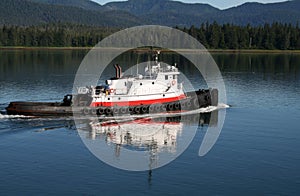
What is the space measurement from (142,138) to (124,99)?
10822 millimetres

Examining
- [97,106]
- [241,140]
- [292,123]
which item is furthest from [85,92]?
[292,123]

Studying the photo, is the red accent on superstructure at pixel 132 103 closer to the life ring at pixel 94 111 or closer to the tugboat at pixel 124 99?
the tugboat at pixel 124 99

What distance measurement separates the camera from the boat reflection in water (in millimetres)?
37062

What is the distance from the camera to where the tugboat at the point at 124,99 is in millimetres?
51406

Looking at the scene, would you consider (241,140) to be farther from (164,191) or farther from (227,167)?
(164,191)

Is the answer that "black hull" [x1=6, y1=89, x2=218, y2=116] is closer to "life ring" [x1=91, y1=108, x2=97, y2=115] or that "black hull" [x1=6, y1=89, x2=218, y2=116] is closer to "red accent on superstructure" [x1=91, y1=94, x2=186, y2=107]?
"life ring" [x1=91, y1=108, x2=97, y2=115]

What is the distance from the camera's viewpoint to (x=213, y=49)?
192 meters

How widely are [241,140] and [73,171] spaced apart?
17.1 m

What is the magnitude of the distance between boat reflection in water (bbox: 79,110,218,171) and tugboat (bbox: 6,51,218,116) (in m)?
1.63

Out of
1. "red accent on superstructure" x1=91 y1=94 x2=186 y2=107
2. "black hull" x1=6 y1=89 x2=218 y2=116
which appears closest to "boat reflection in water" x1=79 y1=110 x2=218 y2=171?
"black hull" x1=6 y1=89 x2=218 y2=116

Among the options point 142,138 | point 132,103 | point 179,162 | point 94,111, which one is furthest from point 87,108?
point 179,162

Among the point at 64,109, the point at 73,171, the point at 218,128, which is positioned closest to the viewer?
the point at 73,171

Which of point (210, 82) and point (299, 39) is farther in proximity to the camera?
point (299, 39)

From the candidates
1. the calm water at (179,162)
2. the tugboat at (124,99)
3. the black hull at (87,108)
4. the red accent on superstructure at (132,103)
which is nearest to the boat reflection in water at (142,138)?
the calm water at (179,162)
